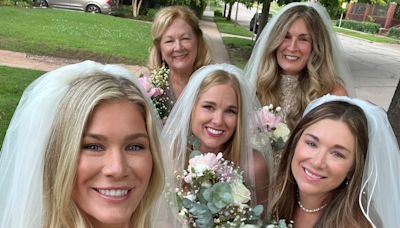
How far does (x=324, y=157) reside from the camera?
7.86 ft

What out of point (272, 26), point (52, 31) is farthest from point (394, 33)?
point (272, 26)

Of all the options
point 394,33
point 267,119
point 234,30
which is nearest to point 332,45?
point 267,119

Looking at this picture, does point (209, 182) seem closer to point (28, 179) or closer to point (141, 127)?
point (141, 127)

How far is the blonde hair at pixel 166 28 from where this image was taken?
3760mm

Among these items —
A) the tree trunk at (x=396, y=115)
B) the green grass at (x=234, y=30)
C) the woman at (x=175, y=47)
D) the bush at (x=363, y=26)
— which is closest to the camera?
the woman at (x=175, y=47)

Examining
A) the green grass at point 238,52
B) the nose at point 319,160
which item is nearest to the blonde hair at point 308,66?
the nose at point 319,160

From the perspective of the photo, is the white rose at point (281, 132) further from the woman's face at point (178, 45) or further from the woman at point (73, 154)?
the woman at point (73, 154)

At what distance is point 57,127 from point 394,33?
169 ft

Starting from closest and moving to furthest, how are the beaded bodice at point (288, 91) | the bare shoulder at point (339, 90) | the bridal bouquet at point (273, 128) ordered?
the bridal bouquet at point (273, 128), the bare shoulder at point (339, 90), the beaded bodice at point (288, 91)

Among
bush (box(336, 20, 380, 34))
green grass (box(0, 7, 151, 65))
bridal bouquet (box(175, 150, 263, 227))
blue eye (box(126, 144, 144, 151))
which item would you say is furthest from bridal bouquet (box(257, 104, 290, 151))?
bush (box(336, 20, 380, 34))

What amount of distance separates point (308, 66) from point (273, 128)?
0.72m

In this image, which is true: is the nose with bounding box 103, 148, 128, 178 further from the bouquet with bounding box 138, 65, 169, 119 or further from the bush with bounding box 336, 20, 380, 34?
the bush with bounding box 336, 20, 380, 34

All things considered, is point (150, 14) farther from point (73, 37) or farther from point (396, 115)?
point (396, 115)

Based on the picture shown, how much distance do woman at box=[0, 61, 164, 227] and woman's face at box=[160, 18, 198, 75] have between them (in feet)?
6.65
